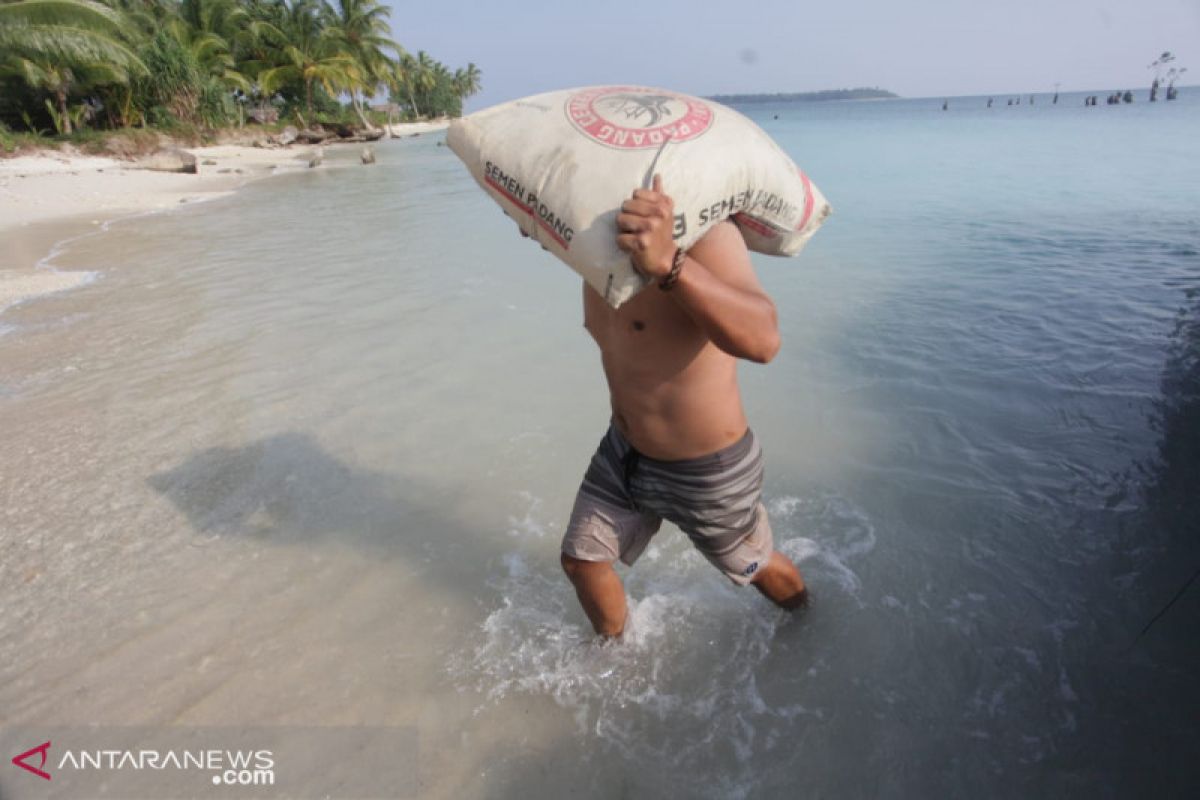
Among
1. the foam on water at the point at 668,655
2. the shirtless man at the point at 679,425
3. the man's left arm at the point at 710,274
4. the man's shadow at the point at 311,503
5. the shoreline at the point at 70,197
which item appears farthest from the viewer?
the shoreline at the point at 70,197

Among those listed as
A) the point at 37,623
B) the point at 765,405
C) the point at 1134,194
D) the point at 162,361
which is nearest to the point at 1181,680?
the point at 765,405

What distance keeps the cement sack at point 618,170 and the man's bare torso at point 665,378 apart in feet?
0.79

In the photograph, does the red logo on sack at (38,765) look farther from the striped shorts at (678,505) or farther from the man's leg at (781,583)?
the man's leg at (781,583)

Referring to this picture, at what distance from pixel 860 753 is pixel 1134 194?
13.2m

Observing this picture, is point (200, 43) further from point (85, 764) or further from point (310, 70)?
point (85, 764)

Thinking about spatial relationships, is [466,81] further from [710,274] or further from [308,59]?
[710,274]

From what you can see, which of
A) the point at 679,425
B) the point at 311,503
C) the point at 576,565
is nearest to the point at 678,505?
the point at 679,425

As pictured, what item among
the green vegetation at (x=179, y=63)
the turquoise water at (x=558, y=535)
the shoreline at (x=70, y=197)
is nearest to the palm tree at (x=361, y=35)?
the green vegetation at (x=179, y=63)

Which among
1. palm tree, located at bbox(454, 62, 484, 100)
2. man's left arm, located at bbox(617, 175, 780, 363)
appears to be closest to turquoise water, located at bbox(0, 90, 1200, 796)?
man's left arm, located at bbox(617, 175, 780, 363)

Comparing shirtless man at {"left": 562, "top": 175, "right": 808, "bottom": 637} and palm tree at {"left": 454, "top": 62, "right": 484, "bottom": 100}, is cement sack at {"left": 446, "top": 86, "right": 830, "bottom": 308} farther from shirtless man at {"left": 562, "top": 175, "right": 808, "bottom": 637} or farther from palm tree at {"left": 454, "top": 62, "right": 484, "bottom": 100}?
palm tree at {"left": 454, "top": 62, "right": 484, "bottom": 100}

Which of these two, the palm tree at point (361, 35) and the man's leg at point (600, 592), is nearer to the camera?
the man's leg at point (600, 592)

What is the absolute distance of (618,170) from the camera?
→ 1.49 m

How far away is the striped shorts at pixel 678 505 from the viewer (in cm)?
185

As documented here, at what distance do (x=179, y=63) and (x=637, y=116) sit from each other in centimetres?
2937
